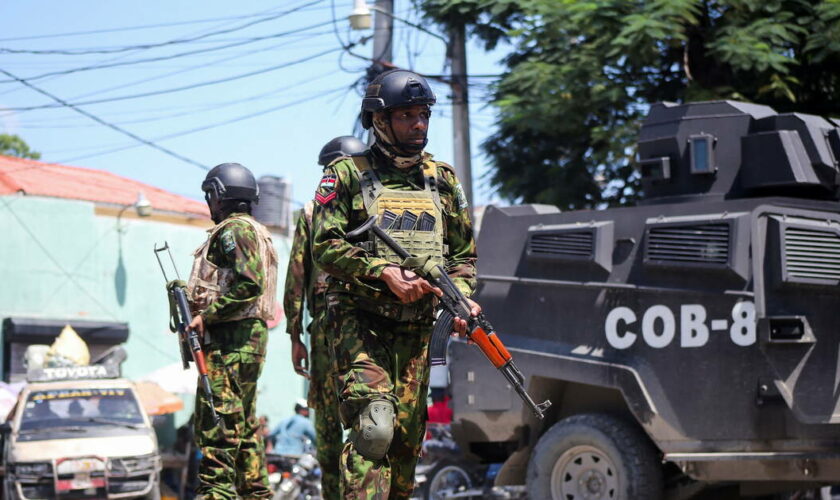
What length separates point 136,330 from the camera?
2289 centimetres

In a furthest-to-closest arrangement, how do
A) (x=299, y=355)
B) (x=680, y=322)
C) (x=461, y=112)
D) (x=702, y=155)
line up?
(x=461, y=112)
(x=702, y=155)
(x=680, y=322)
(x=299, y=355)

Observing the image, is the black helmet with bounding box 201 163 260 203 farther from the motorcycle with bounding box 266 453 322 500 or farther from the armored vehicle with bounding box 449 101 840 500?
the motorcycle with bounding box 266 453 322 500

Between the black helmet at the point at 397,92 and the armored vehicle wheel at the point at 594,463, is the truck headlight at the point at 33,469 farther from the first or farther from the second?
the black helmet at the point at 397,92

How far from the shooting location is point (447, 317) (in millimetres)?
5395

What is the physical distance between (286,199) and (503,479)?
1942 centimetres

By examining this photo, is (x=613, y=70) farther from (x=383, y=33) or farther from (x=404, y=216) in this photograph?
(x=404, y=216)

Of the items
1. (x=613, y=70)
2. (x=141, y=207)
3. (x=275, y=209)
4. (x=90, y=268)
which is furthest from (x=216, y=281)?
(x=275, y=209)

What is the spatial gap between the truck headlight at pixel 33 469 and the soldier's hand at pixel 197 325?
258 inches

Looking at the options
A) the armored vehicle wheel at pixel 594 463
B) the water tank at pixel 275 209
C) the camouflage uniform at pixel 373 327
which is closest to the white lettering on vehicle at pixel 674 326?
the armored vehicle wheel at pixel 594 463

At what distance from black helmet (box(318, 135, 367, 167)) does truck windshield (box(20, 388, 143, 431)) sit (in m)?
6.94

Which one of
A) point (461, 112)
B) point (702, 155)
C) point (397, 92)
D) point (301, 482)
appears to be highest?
point (461, 112)

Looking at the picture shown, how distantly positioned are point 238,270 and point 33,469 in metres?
6.80

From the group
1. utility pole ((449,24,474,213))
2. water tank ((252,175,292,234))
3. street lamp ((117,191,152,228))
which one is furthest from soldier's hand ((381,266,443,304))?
water tank ((252,175,292,234))

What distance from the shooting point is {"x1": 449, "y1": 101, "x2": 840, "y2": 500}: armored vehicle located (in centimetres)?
758
